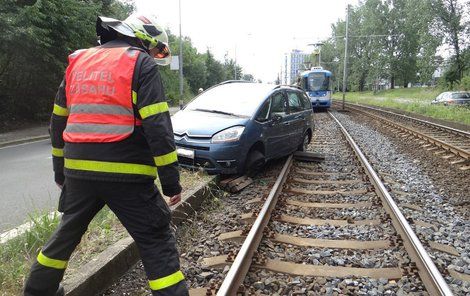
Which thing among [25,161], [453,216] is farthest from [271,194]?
[25,161]

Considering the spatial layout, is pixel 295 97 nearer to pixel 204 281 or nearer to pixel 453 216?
pixel 453 216

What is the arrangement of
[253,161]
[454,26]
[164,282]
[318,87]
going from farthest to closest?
[454,26]
[318,87]
[253,161]
[164,282]

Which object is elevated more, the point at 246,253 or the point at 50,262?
the point at 50,262

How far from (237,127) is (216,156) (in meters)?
0.60

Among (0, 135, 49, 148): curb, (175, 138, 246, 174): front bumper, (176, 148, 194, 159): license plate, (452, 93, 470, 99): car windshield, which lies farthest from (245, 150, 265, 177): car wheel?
(452, 93, 470, 99): car windshield

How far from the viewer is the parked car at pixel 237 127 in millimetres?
6984

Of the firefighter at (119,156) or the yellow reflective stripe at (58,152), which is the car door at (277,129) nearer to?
the yellow reflective stripe at (58,152)

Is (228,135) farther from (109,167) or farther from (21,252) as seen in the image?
(109,167)

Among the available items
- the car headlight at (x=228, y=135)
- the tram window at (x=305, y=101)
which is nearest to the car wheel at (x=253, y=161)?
the car headlight at (x=228, y=135)

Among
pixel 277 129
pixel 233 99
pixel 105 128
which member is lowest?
pixel 277 129

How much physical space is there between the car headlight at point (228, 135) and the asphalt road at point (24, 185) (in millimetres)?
2592

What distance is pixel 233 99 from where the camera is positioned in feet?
27.1

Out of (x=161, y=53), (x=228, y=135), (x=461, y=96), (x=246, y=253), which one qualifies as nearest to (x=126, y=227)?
(x=161, y=53)

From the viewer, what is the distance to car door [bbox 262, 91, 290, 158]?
7.85m
